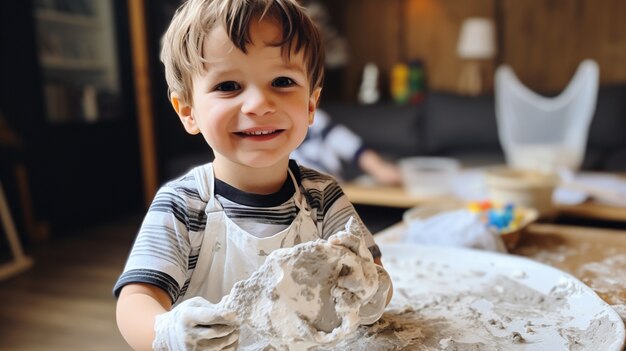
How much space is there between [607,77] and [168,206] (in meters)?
3.81

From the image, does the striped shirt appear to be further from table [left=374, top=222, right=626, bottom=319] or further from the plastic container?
the plastic container

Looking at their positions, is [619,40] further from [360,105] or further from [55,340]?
[55,340]

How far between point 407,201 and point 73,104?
238 cm

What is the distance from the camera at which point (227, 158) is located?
59cm

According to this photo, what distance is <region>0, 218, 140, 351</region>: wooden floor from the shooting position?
73.0 inches

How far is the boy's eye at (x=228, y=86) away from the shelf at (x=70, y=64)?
2.93m

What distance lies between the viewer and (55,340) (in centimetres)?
185

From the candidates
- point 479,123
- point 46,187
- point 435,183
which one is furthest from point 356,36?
point 435,183

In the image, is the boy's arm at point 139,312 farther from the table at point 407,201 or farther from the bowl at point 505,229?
the table at point 407,201

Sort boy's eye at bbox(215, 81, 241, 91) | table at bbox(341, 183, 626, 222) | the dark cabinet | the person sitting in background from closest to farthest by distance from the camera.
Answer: boy's eye at bbox(215, 81, 241, 91) → table at bbox(341, 183, 626, 222) → the person sitting in background → the dark cabinet

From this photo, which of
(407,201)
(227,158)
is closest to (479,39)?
(407,201)

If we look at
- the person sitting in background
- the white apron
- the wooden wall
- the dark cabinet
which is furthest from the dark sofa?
the white apron

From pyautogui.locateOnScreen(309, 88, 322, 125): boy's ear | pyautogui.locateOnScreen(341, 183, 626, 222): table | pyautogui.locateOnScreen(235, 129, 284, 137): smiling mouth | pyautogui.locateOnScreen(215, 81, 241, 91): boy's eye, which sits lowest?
pyautogui.locateOnScreen(341, 183, 626, 222): table

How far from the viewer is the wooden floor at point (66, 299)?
185 centimetres
